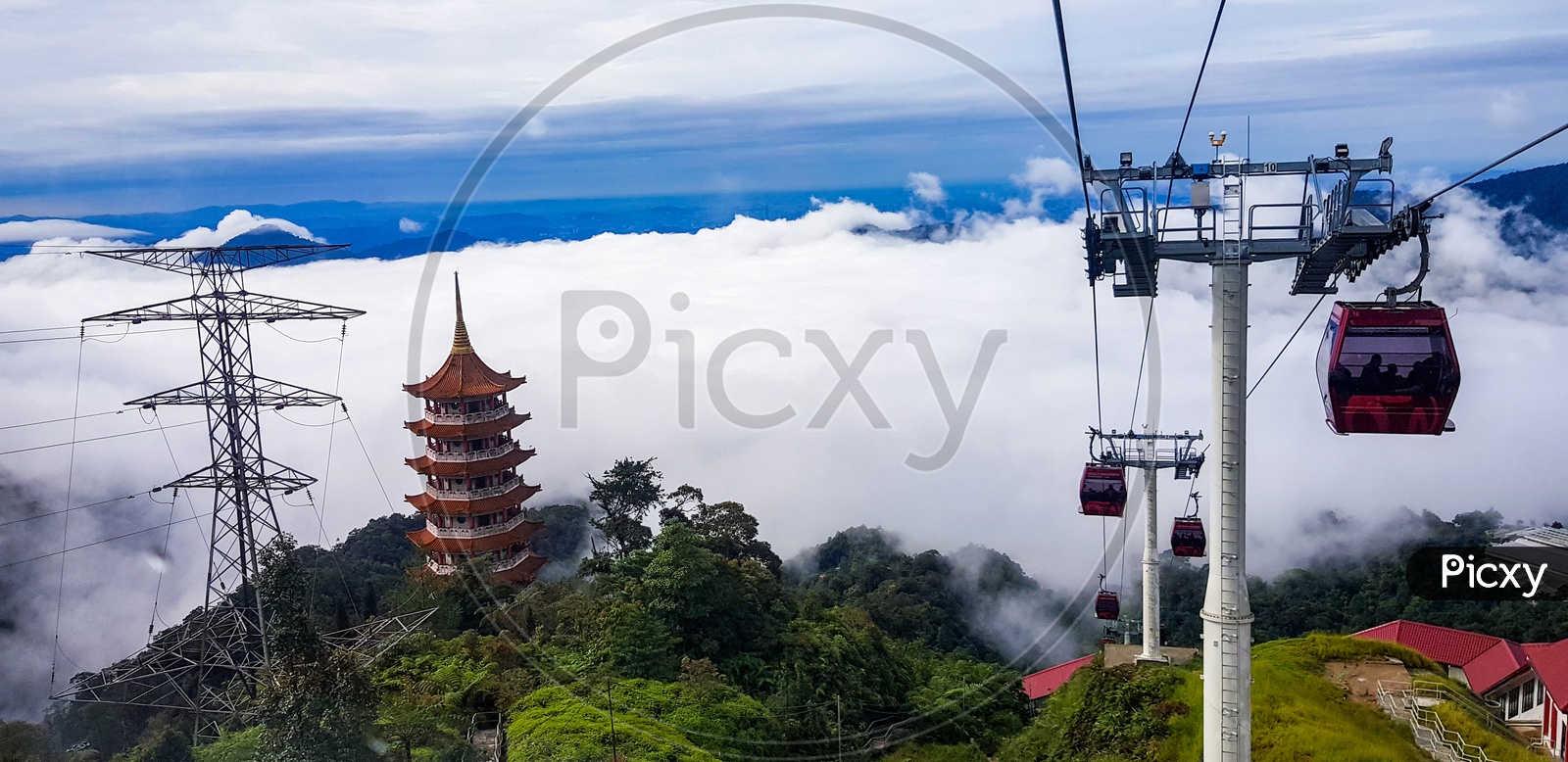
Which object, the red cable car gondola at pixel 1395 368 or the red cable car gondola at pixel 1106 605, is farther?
the red cable car gondola at pixel 1106 605

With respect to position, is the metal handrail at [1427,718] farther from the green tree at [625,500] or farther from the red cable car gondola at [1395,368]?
the green tree at [625,500]

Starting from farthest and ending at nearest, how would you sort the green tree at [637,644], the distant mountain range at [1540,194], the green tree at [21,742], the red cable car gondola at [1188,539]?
the distant mountain range at [1540,194] < the green tree at [637,644] < the red cable car gondola at [1188,539] < the green tree at [21,742]

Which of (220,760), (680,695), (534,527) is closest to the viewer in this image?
(220,760)

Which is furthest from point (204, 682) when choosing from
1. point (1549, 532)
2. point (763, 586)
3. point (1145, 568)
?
point (1549, 532)

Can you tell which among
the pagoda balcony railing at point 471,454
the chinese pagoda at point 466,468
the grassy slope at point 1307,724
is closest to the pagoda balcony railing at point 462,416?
the chinese pagoda at point 466,468

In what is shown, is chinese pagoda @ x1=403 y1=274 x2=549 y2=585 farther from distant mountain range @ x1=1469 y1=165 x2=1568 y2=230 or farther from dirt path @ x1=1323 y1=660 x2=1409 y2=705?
distant mountain range @ x1=1469 y1=165 x2=1568 y2=230

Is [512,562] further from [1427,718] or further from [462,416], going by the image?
[1427,718]

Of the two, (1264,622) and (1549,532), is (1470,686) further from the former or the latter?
(1549,532)
